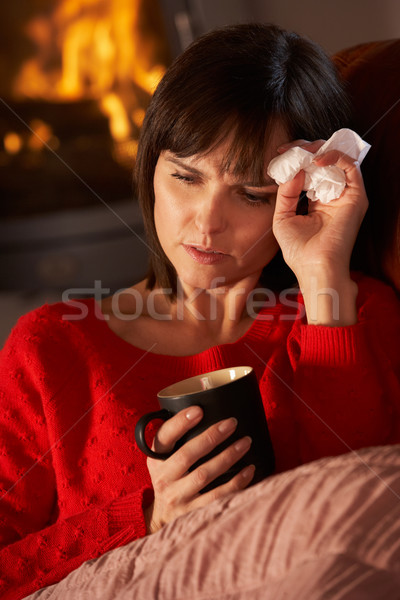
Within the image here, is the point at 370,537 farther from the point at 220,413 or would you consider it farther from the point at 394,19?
the point at 394,19

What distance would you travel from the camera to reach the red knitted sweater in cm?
93

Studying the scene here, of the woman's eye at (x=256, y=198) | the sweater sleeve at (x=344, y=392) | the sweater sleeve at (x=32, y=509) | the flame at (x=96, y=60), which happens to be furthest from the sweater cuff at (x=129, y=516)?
the flame at (x=96, y=60)

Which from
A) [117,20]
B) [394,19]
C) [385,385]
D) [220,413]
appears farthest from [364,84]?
[117,20]

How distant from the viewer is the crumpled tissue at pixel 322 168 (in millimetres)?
968

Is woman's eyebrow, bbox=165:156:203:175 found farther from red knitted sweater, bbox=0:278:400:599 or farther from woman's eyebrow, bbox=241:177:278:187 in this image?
red knitted sweater, bbox=0:278:400:599

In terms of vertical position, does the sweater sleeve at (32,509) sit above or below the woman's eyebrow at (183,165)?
below

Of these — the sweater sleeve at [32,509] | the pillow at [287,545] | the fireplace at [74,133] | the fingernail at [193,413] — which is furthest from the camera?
the fireplace at [74,133]

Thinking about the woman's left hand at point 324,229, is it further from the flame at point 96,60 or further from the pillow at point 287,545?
the flame at point 96,60

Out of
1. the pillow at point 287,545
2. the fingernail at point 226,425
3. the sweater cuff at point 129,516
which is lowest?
the sweater cuff at point 129,516

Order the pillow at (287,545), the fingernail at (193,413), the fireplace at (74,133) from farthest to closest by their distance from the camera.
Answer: the fireplace at (74,133) → the fingernail at (193,413) → the pillow at (287,545)

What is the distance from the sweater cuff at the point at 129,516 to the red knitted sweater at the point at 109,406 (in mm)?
17

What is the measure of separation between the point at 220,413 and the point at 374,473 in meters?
0.18

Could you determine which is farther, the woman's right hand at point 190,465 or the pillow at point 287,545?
the woman's right hand at point 190,465

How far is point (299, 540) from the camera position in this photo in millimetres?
614
